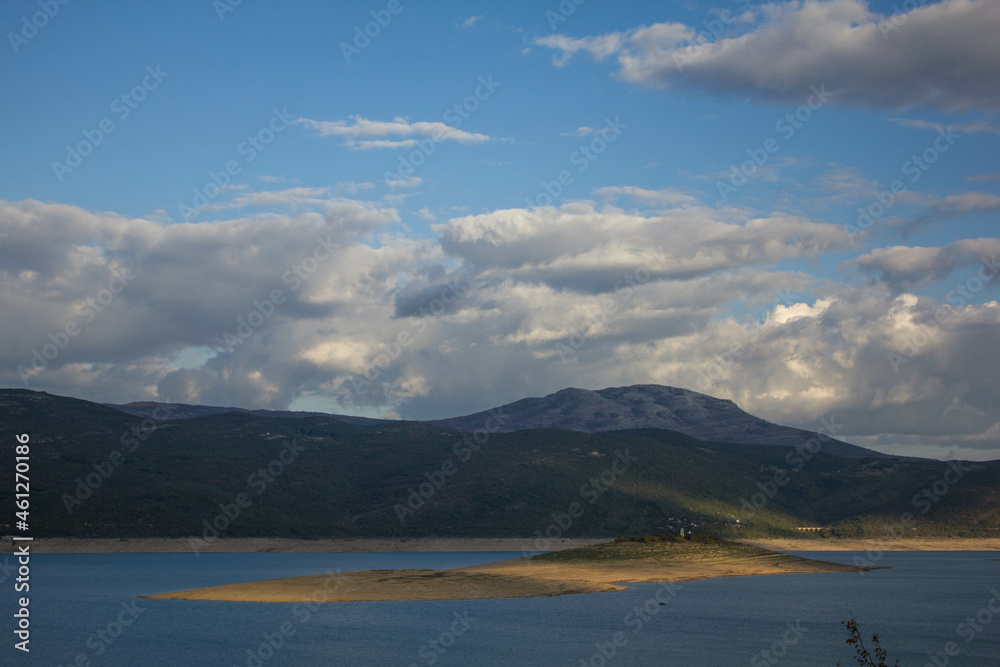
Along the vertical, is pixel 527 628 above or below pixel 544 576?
above

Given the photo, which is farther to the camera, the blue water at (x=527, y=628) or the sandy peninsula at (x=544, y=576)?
the sandy peninsula at (x=544, y=576)

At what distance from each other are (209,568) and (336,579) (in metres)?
62.9

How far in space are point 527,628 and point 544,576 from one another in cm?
4064

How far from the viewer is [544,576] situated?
360 feet

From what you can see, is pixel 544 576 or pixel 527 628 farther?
pixel 544 576

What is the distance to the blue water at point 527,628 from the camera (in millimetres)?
56219

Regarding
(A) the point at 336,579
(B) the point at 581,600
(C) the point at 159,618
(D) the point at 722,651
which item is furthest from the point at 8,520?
(D) the point at 722,651

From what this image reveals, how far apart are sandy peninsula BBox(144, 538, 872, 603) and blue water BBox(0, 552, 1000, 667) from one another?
143 inches

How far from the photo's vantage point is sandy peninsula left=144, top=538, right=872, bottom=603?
306 feet

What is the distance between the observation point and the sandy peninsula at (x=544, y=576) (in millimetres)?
93188

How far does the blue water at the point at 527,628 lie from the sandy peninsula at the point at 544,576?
3639mm

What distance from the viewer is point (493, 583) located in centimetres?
10075

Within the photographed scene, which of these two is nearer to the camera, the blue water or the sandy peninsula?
the blue water

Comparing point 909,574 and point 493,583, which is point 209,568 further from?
point 909,574
